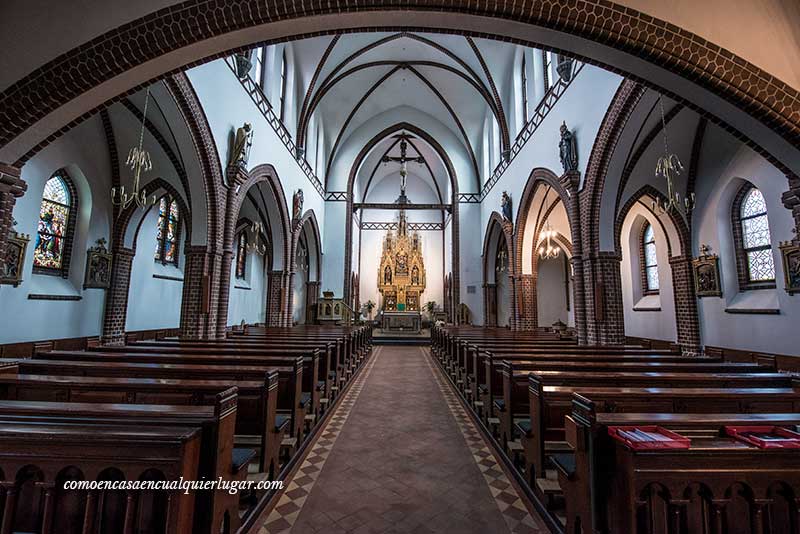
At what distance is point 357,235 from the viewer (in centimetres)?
2395

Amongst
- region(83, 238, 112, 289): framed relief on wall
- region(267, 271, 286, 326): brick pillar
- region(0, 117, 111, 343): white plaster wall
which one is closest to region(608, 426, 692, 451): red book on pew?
region(0, 117, 111, 343): white plaster wall

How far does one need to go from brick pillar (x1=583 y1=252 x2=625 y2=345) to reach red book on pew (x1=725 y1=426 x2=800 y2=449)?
6.27 m

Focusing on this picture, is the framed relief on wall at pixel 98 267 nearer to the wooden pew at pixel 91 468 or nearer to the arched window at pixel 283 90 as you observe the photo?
the arched window at pixel 283 90

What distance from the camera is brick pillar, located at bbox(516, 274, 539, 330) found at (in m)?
13.2

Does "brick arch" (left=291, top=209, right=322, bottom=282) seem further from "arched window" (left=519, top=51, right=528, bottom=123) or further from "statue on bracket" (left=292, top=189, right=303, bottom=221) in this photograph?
"arched window" (left=519, top=51, right=528, bottom=123)

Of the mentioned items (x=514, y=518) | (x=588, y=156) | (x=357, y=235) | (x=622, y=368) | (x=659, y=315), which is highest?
(x=357, y=235)

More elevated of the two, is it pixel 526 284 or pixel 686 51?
pixel 686 51

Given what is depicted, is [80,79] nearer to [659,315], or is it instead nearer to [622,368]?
[622,368]

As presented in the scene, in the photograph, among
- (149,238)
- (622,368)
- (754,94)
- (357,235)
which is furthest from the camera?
(357,235)

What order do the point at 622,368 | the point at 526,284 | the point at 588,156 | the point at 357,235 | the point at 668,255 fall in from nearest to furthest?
the point at 622,368
the point at 588,156
the point at 668,255
the point at 526,284
the point at 357,235

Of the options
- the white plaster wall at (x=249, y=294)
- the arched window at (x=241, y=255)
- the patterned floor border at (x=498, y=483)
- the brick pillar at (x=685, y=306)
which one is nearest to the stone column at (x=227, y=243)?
the patterned floor border at (x=498, y=483)

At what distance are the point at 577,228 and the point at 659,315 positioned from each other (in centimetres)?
546

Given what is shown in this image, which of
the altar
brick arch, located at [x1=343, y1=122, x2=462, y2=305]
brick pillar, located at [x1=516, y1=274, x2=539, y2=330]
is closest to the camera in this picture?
brick pillar, located at [x1=516, y1=274, x2=539, y2=330]

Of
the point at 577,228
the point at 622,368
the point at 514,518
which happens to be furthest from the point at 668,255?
the point at 514,518
